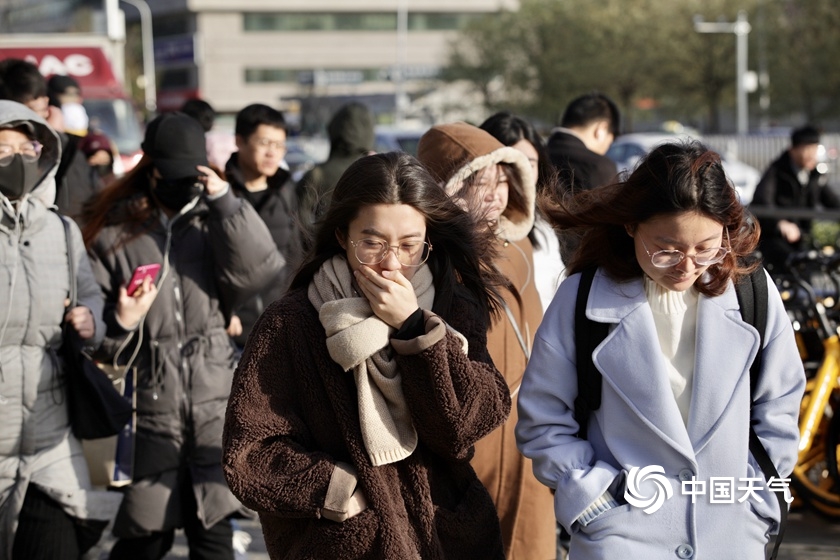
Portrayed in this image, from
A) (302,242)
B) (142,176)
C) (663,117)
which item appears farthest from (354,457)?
(663,117)

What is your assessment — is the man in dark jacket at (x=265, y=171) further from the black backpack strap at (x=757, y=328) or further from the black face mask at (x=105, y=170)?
the black face mask at (x=105, y=170)

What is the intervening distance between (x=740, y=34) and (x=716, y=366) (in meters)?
38.3

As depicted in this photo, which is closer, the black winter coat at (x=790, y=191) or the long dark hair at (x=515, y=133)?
the long dark hair at (x=515, y=133)

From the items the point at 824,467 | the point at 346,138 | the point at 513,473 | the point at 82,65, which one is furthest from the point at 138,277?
the point at 82,65

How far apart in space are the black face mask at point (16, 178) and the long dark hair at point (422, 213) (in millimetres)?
1410

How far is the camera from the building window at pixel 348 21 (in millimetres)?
79375

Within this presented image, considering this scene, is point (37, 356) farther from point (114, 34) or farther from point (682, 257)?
point (114, 34)

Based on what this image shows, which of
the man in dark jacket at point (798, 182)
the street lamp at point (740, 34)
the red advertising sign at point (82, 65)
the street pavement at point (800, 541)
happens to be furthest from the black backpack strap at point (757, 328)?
the street lamp at point (740, 34)

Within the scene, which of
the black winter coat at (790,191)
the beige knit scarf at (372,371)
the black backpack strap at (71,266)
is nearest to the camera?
the beige knit scarf at (372,371)

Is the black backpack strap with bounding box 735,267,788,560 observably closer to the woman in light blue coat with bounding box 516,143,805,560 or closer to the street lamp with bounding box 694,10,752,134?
the woman in light blue coat with bounding box 516,143,805,560

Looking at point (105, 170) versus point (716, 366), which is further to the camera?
point (105, 170)

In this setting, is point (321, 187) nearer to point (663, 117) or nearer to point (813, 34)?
point (813, 34)

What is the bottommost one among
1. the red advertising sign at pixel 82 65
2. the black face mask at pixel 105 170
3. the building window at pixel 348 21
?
the black face mask at pixel 105 170

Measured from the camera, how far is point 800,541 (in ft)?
19.5
